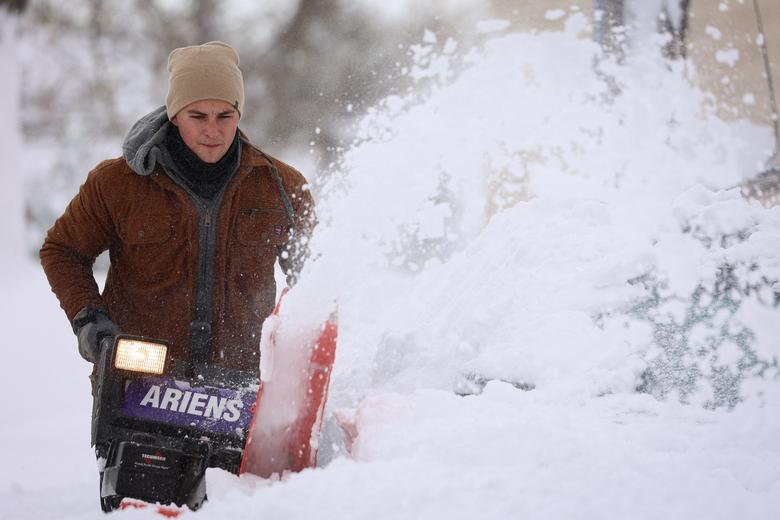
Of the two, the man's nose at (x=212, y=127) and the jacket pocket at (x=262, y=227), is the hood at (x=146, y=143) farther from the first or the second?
the jacket pocket at (x=262, y=227)

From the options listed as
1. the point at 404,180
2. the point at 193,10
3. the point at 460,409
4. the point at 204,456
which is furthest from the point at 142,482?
the point at 193,10

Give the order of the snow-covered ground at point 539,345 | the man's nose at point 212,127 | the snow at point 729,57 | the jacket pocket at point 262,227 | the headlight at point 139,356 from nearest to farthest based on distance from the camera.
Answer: the snow-covered ground at point 539,345, the headlight at point 139,356, the man's nose at point 212,127, the jacket pocket at point 262,227, the snow at point 729,57

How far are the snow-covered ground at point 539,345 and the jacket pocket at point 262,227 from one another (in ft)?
0.65

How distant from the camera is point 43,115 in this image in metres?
8.63

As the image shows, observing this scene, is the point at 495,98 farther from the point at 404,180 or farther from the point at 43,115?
the point at 43,115

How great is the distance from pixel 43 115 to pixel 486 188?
18.1 ft

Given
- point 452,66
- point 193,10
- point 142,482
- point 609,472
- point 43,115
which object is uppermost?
point 193,10

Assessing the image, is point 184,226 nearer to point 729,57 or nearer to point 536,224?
point 536,224

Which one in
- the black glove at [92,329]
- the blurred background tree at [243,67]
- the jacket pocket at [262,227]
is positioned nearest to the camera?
the black glove at [92,329]

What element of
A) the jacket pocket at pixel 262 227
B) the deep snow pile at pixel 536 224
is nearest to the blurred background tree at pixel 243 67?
the deep snow pile at pixel 536 224

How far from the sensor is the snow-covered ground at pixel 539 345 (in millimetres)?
1848

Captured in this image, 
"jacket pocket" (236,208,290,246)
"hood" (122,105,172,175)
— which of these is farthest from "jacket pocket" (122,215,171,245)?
"jacket pocket" (236,208,290,246)

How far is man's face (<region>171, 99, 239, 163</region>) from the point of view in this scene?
8.07ft

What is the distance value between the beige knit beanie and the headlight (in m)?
0.86
